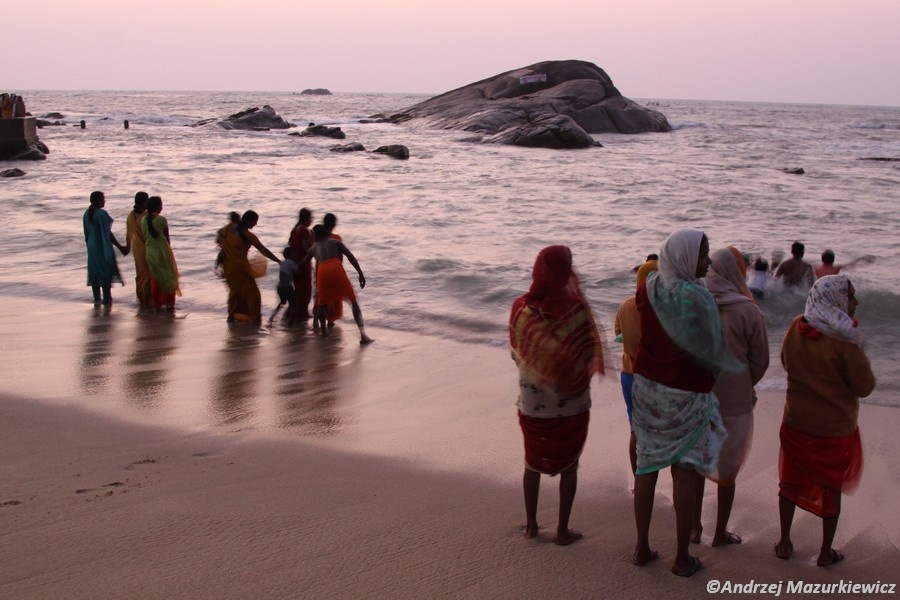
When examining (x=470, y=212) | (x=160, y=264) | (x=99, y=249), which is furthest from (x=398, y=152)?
(x=160, y=264)

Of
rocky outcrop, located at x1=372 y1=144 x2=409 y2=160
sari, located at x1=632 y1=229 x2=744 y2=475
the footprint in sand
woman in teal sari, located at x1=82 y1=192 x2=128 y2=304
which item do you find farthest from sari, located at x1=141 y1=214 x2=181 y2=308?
rocky outcrop, located at x1=372 y1=144 x2=409 y2=160

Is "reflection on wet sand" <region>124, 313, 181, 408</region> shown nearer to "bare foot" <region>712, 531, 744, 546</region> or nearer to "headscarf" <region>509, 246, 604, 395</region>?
"headscarf" <region>509, 246, 604, 395</region>

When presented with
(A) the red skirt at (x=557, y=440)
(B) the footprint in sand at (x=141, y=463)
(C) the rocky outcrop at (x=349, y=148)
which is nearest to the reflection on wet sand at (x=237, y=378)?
(B) the footprint in sand at (x=141, y=463)

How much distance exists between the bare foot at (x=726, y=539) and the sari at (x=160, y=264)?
24.8ft

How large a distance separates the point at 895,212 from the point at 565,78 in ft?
94.5

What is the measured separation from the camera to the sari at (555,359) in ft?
13.1

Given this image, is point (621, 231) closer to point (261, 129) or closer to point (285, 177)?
point (285, 177)

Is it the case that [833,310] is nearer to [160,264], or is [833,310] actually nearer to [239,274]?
[239,274]

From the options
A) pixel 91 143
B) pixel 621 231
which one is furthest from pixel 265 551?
Answer: pixel 91 143

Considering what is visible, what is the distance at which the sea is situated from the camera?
37.6ft

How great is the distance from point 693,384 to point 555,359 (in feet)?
2.08

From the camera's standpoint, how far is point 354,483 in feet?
16.3

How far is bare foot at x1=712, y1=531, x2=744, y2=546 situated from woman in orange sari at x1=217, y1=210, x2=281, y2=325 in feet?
21.0

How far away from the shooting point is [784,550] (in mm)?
4199
